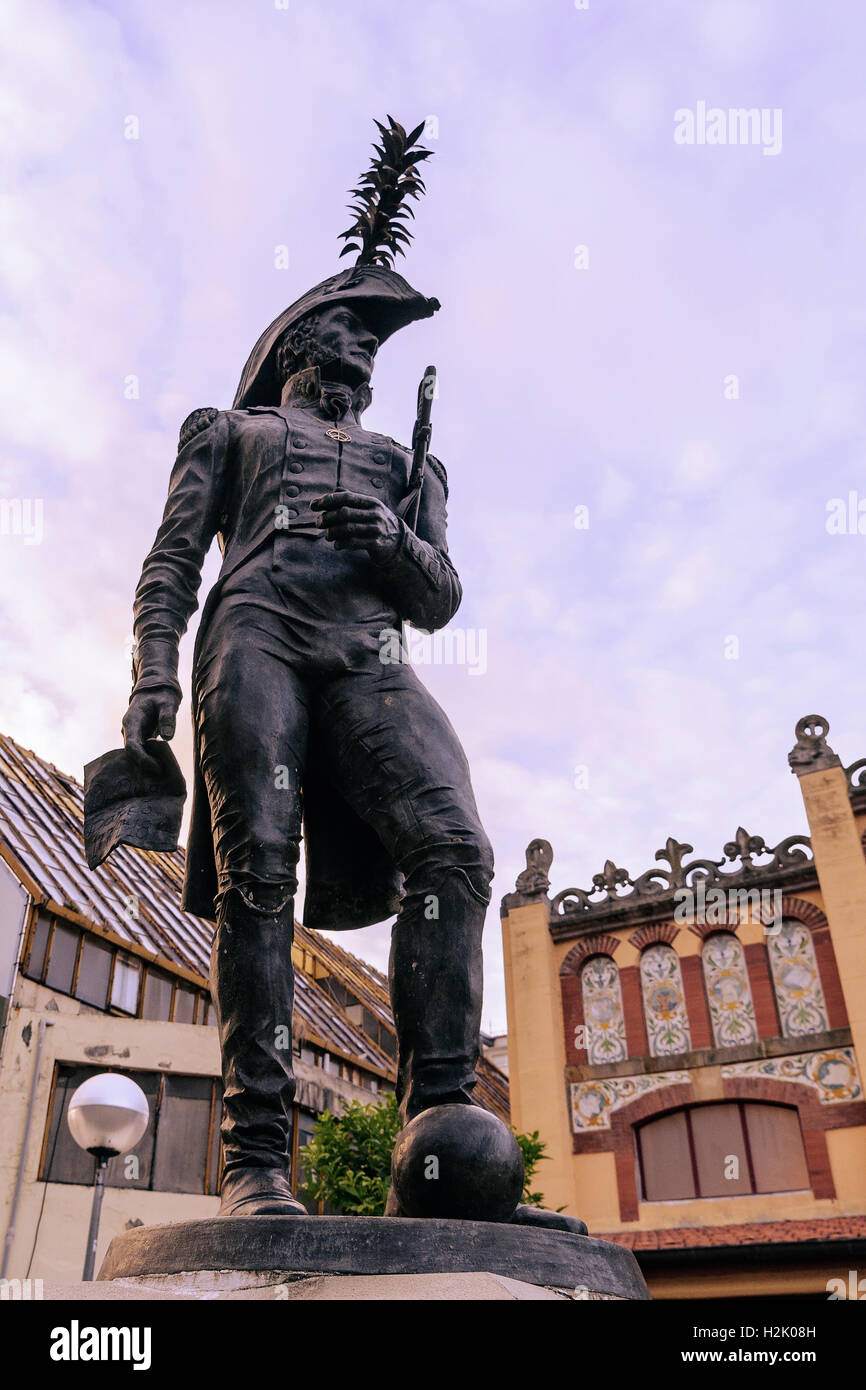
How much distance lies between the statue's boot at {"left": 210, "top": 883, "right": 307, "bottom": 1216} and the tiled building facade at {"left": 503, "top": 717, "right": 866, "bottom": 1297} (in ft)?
47.5

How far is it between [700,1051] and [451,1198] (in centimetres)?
1610

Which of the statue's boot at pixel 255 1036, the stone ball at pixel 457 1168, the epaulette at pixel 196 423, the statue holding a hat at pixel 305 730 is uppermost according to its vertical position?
the epaulette at pixel 196 423

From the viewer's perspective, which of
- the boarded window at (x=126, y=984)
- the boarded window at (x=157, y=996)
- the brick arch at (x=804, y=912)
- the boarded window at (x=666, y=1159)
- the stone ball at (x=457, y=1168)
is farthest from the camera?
the boarded window at (x=157, y=996)

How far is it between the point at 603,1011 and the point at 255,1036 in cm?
1677

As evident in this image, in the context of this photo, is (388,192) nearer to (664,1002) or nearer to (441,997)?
(441,997)

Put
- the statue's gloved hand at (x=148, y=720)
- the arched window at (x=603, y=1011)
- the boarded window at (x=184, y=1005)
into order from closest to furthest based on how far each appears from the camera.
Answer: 1. the statue's gloved hand at (x=148, y=720)
2. the arched window at (x=603, y=1011)
3. the boarded window at (x=184, y=1005)

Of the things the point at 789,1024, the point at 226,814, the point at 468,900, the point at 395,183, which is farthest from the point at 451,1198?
the point at 789,1024

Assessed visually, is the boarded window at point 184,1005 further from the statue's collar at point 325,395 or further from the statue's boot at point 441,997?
the statue's boot at point 441,997

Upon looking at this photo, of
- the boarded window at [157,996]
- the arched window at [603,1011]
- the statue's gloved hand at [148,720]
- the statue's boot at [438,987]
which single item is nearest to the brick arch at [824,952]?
the arched window at [603,1011]

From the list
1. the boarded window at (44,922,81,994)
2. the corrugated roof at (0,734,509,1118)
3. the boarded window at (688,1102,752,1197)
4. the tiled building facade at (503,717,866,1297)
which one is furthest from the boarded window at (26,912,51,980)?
the boarded window at (688,1102,752,1197)

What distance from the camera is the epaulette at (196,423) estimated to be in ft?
12.1

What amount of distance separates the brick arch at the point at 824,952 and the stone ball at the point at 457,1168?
1574 centimetres

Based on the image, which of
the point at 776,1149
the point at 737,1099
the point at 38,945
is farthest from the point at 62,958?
the point at 776,1149
